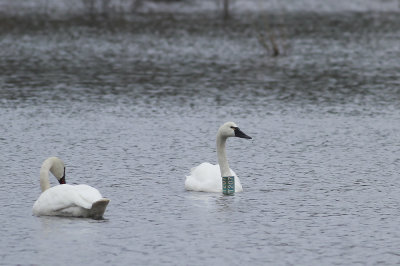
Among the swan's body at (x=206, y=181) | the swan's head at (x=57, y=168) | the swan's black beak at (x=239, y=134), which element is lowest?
the swan's body at (x=206, y=181)

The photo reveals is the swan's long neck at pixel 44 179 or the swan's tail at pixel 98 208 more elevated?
the swan's long neck at pixel 44 179

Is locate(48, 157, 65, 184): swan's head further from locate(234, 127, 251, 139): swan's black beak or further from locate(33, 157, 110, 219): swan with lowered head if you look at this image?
locate(234, 127, 251, 139): swan's black beak

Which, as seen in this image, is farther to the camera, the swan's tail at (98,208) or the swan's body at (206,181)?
the swan's body at (206,181)

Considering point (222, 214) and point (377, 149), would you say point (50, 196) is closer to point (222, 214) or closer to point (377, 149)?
point (222, 214)

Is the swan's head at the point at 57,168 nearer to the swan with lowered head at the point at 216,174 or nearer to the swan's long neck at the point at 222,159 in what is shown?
the swan with lowered head at the point at 216,174

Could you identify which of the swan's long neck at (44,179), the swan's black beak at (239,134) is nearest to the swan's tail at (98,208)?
the swan's long neck at (44,179)

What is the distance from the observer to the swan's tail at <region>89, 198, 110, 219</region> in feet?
50.2

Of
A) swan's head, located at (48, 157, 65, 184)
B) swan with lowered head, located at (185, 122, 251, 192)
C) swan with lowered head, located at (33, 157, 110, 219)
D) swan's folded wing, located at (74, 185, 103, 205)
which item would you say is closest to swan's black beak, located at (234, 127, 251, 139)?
swan with lowered head, located at (185, 122, 251, 192)

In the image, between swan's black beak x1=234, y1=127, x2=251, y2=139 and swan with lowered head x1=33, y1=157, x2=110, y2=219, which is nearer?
swan with lowered head x1=33, y1=157, x2=110, y2=219

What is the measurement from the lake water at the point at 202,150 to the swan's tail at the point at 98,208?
18 centimetres

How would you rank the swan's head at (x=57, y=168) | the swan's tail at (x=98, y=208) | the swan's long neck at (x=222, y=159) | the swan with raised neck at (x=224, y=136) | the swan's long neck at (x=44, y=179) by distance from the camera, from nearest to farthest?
the swan's tail at (x=98, y=208), the swan's long neck at (x=44, y=179), the swan's head at (x=57, y=168), the swan's long neck at (x=222, y=159), the swan with raised neck at (x=224, y=136)

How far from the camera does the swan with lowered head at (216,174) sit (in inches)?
724

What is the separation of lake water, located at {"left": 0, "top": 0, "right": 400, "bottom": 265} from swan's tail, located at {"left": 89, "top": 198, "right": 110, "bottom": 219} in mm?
177

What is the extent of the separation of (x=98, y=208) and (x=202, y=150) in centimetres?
794
